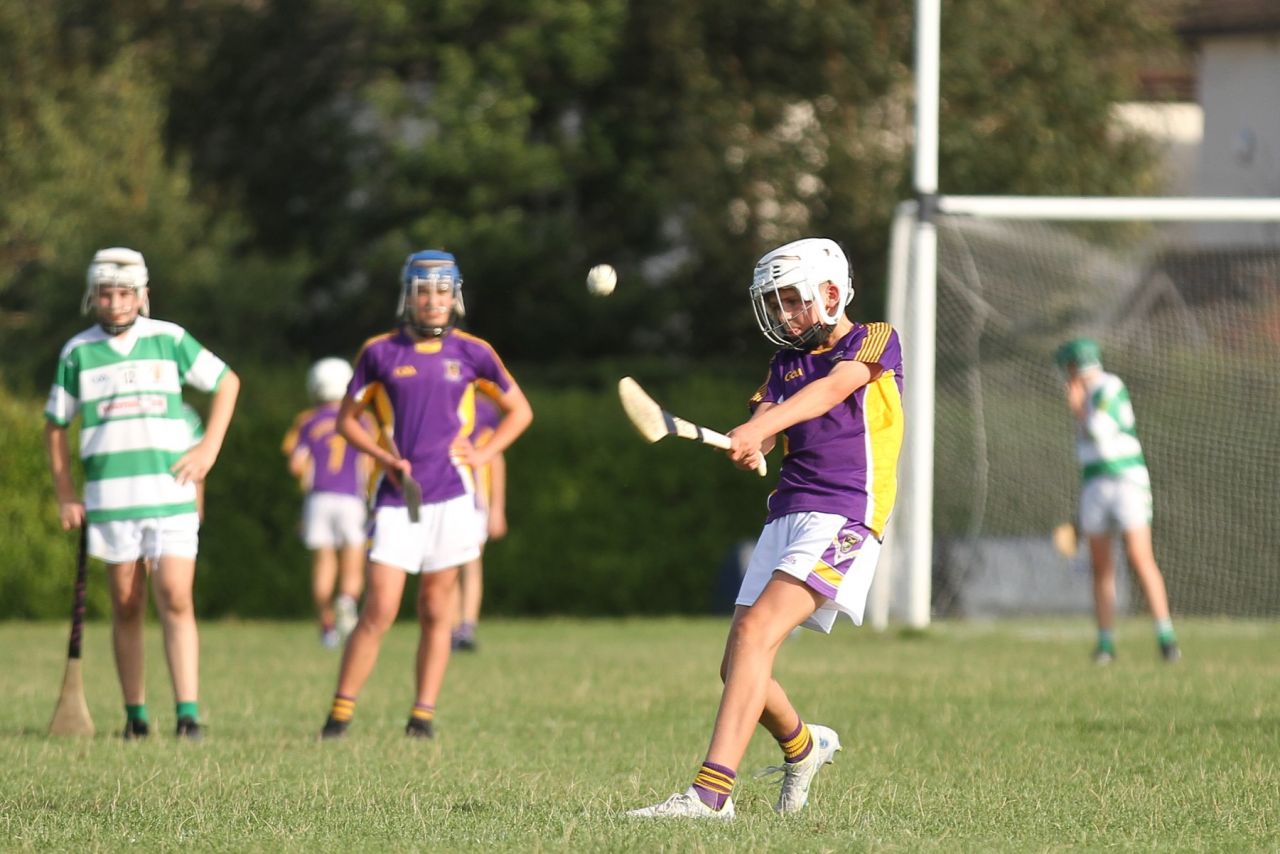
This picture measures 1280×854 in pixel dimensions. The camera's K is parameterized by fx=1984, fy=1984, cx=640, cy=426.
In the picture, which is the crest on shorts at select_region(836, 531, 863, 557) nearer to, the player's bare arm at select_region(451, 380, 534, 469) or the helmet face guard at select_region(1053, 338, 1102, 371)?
the player's bare arm at select_region(451, 380, 534, 469)

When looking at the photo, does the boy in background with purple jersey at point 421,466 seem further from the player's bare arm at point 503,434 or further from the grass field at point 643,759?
the grass field at point 643,759

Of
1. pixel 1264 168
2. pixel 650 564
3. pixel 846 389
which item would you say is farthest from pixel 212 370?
pixel 1264 168

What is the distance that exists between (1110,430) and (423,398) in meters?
6.18

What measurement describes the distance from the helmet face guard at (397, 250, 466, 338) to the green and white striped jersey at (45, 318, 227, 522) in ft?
2.95

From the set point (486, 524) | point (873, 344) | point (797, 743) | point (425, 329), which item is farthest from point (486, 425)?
point (873, 344)

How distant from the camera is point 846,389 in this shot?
634 centimetres

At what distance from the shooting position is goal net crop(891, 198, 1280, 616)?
1853 cm

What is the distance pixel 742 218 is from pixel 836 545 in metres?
22.4

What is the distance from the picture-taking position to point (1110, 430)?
13.7 metres

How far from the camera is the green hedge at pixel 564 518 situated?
20.2m

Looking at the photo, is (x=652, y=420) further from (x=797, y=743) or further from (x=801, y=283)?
(x=797, y=743)

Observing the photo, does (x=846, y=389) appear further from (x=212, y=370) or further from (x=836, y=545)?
(x=212, y=370)

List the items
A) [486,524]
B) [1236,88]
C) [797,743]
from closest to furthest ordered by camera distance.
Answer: [797,743]
[486,524]
[1236,88]

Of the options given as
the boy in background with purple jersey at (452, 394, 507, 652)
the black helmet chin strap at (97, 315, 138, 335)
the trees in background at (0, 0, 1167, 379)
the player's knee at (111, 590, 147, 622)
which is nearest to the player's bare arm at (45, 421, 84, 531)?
the player's knee at (111, 590, 147, 622)
